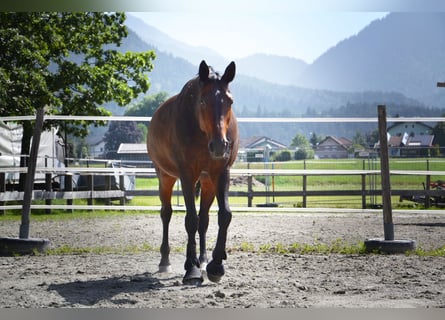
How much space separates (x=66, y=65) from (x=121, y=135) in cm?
158

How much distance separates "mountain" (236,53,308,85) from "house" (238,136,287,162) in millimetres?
9133

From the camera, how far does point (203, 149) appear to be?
8.86 feet

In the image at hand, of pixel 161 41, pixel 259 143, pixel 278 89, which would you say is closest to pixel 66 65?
pixel 259 143

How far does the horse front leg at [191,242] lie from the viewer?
8.64 feet

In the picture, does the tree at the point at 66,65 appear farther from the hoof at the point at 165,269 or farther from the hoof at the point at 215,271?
the hoof at the point at 215,271

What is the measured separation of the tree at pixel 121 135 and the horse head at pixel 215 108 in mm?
5652

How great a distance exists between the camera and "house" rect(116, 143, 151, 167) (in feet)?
25.8

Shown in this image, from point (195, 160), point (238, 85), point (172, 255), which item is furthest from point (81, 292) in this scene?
point (238, 85)

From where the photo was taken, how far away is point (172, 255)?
3.55 metres

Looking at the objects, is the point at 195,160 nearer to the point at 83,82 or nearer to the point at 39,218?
the point at 39,218

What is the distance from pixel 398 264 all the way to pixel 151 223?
250 centimetres

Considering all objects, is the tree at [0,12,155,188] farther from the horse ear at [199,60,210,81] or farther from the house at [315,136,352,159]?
the horse ear at [199,60,210,81]

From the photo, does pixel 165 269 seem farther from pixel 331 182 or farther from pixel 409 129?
pixel 331 182

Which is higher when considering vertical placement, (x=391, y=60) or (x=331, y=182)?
(x=391, y=60)
